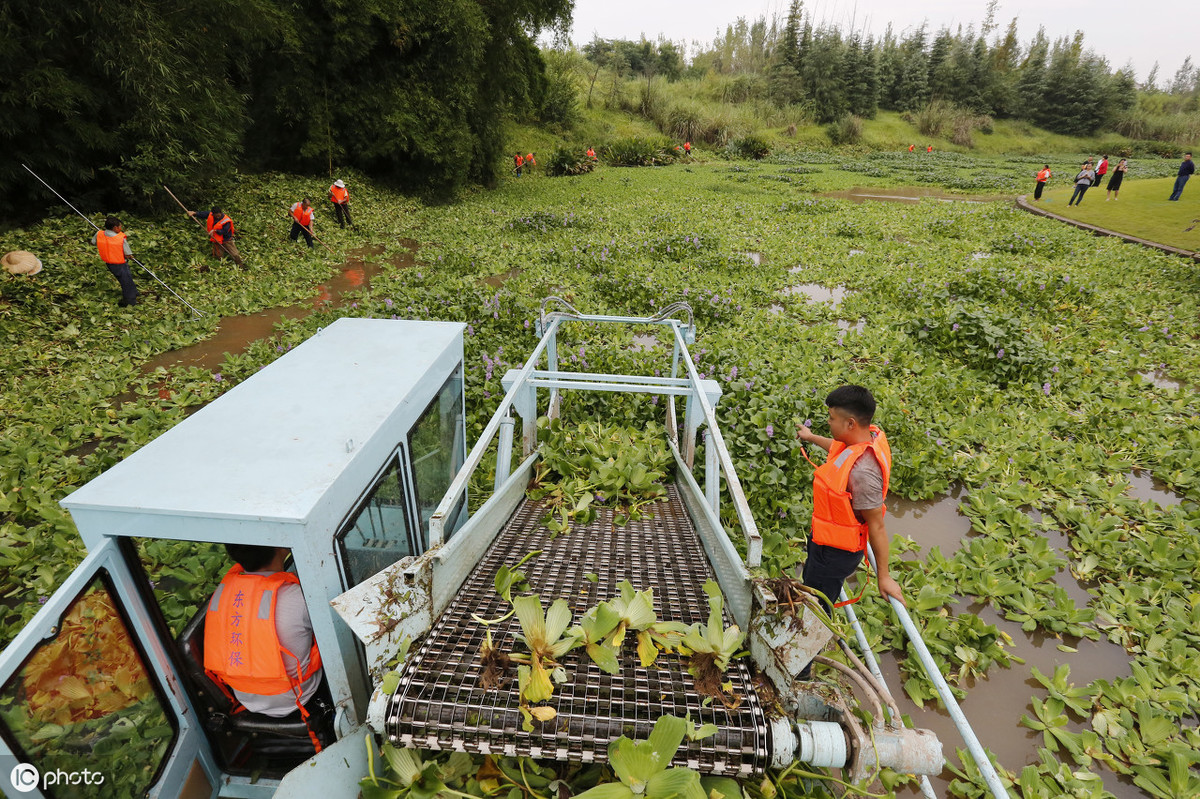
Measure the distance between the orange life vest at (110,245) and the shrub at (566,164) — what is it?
84.1ft

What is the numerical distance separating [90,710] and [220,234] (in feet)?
38.2

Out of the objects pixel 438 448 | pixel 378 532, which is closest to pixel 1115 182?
pixel 438 448

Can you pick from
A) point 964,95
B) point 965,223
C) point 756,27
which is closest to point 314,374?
point 965,223

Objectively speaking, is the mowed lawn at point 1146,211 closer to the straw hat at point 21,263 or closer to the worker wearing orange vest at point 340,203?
the worker wearing orange vest at point 340,203

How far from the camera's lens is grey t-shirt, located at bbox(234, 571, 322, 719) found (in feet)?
6.94

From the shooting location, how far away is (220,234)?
10750 mm

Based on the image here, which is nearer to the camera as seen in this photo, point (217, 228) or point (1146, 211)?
point (217, 228)

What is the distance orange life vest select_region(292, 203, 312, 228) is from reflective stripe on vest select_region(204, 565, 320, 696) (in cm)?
1281

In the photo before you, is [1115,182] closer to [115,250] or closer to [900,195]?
[900,195]

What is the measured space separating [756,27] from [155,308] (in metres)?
109

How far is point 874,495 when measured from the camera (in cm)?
275

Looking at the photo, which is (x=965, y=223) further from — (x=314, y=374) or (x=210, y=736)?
(x=210, y=736)

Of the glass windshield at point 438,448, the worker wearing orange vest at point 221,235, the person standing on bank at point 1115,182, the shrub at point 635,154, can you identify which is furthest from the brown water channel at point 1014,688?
the shrub at point 635,154

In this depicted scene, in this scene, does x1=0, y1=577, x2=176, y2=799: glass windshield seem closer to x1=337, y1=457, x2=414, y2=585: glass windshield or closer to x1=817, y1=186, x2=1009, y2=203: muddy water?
x1=337, y1=457, x2=414, y2=585: glass windshield
